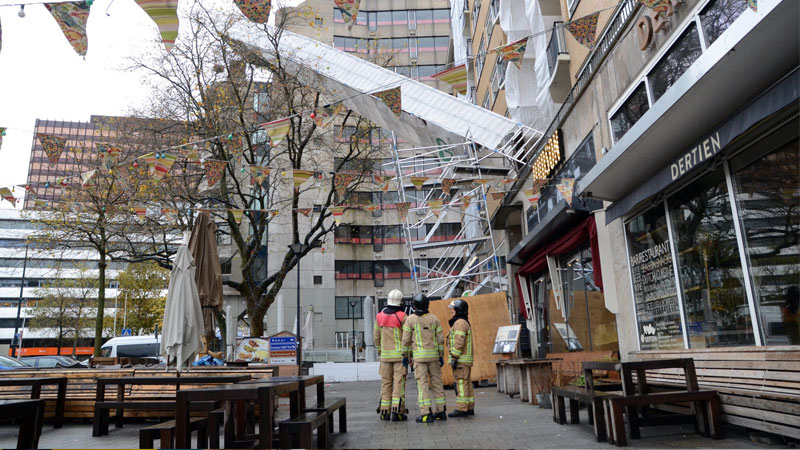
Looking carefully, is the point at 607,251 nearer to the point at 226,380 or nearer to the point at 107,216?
the point at 226,380

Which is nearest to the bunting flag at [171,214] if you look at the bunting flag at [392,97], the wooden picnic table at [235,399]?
the bunting flag at [392,97]

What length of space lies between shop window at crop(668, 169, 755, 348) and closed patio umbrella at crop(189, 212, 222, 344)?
8.26m

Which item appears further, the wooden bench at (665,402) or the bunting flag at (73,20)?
the bunting flag at (73,20)

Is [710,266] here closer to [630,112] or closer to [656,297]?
[656,297]

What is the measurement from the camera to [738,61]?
5.54m

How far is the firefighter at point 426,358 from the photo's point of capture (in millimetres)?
8656

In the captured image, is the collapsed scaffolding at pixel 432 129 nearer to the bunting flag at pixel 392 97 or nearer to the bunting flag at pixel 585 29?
the bunting flag at pixel 392 97

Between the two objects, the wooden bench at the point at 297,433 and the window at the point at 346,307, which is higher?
the window at the point at 346,307

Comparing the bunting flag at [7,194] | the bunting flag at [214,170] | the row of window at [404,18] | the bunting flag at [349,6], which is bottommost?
the bunting flag at [7,194]

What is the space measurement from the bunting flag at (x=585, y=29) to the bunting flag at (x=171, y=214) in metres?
13.6

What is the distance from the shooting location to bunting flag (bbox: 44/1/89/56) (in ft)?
24.7

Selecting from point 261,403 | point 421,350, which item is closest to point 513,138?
point 421,350

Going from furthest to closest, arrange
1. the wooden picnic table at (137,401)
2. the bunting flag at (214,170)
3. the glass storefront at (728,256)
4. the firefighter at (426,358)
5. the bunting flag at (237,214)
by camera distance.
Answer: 1. the bunting flag at (214,170)
2. the bunting flag at (237,214)
3. the firefighter at (426,358)
4. the wooden picnic table at (137,401)
5. the glass storefront at (728,256)

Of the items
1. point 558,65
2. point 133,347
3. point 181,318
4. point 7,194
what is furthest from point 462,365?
point 133,347
